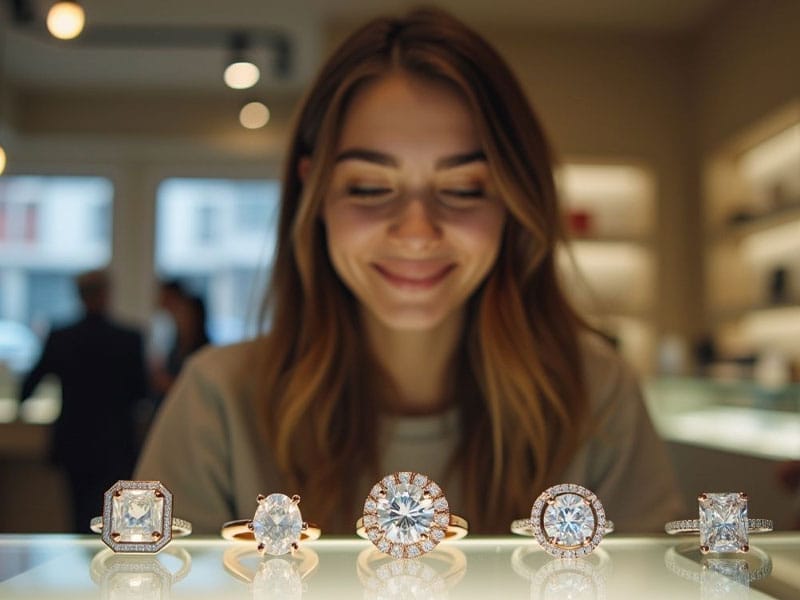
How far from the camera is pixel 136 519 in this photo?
0.52 m

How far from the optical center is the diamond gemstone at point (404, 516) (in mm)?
523

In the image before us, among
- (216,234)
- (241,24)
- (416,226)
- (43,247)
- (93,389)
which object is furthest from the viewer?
(216,234)

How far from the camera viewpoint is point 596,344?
117 cm

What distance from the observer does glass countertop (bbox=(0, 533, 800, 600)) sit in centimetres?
45

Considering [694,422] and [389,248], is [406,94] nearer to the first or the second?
[389,248]

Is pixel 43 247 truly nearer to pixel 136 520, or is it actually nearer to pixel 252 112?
pixel 252 112

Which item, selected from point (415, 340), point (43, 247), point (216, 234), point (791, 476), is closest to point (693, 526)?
point (415, 340)

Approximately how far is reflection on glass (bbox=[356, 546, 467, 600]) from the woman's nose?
42cm

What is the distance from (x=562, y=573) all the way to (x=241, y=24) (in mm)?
4160

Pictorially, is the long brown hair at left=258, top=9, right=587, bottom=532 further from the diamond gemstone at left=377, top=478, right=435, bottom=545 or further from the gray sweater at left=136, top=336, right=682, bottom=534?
the diamond gemstone at left=377, top=478, right=435, bottom=545

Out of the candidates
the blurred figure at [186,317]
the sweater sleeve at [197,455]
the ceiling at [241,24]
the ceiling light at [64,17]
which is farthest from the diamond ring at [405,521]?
the ceiling at [241,24]

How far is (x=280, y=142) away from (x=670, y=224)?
2.62 meters

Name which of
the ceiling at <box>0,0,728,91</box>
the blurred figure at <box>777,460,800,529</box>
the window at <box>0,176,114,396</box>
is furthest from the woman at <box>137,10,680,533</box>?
the window at <box>0,176,114,396</box>

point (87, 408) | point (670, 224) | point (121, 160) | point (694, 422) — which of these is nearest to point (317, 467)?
point (694, 422)
